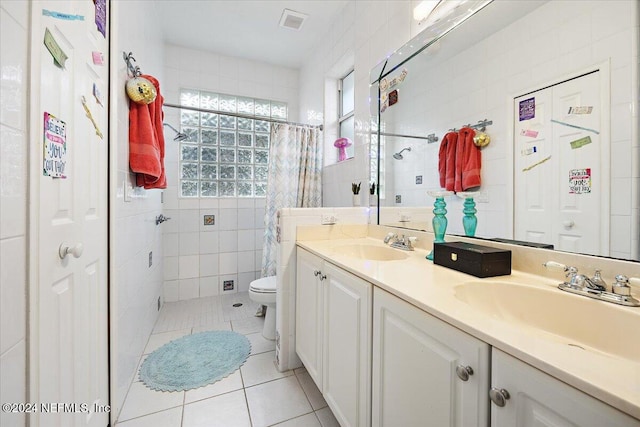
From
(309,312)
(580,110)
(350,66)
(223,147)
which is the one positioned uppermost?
(350,66)

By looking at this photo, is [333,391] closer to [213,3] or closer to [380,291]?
[380,291]

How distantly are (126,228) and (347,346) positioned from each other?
1311 millimetres

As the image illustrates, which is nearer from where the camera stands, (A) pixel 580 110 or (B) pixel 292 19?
(A) pixel 580 110

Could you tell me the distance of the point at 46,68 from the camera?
0.71 m

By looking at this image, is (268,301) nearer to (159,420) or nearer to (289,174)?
(159,420)

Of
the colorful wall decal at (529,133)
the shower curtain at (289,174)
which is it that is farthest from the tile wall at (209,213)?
the colorful wall decal at (529,133)

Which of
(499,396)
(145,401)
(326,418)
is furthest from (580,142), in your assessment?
(145,401)

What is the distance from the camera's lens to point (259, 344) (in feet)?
6.23

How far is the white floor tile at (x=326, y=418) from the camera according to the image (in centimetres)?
122

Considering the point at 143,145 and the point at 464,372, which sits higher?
the point at 143,145

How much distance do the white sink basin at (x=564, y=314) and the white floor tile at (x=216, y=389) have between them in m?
1.35

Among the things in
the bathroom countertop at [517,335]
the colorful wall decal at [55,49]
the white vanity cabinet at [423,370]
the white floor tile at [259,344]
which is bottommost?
the white floor tile at [259,344]

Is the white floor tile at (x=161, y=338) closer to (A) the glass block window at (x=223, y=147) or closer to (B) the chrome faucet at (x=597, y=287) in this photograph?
(A) the glass block window at (x=223, y=147)

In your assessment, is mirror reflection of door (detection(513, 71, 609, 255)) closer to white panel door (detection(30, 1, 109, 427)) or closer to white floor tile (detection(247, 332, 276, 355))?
white panel door (detection(30, 1, 109, 427))
